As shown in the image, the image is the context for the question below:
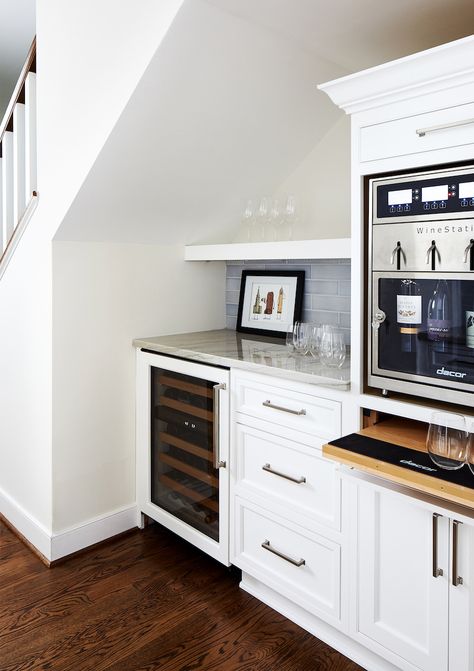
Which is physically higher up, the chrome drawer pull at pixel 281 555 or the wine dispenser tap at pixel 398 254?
the wine dispenser tap at pixel 398 254

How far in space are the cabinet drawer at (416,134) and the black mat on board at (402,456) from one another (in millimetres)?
864

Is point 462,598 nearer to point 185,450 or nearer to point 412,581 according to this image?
point 412,581

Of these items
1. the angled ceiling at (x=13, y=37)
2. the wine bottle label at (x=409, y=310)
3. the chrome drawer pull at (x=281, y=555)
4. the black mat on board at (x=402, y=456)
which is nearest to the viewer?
the black mat on board at (x=402, y=456)

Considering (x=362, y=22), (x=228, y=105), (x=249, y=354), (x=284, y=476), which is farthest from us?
(x=249, y=354)

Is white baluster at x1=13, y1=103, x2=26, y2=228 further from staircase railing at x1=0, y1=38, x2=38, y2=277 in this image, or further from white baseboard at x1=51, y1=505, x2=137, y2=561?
white baseboard at x1=51, y1=505, x2=137, y2=561

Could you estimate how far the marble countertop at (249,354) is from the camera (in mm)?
1899

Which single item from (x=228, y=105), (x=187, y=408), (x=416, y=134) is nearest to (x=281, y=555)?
(x=187, y=408)

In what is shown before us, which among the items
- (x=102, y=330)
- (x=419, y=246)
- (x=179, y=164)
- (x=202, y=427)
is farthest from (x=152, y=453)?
(x=419, y=246)

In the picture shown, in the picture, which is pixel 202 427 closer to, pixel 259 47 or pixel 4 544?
pixel 4 544

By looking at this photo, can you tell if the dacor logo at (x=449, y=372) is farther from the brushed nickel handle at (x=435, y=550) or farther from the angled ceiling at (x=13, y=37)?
the angled ceiling at (x=13, y=37)

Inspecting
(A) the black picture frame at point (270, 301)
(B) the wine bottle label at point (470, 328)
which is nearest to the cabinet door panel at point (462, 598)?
(B) the wine bottle label at point (470, 328)

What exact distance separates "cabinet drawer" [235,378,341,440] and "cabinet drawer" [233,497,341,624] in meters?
0.38

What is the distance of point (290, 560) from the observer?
2.01 meters

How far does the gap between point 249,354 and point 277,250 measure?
1.60 ft
